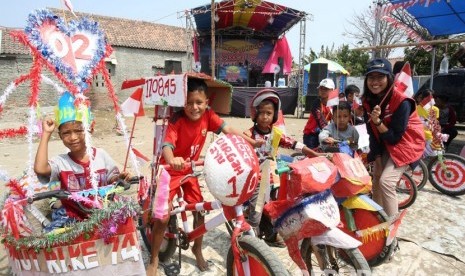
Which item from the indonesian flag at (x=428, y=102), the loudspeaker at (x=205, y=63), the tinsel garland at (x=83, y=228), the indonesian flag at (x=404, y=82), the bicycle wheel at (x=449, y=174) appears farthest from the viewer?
the loudspeaker at (x=205, y=63)

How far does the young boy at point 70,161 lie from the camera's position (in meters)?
2.11

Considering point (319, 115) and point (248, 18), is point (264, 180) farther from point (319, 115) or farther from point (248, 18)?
point (248, 18)

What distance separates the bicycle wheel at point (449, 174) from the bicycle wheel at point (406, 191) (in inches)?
25.0

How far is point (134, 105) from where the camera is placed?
8.71 feet

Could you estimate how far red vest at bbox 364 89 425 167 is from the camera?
316cm

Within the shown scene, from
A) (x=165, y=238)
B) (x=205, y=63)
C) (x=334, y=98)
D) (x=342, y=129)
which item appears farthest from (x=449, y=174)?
(x=205, y=63)

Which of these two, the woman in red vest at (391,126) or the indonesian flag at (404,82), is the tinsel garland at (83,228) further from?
the indonesian flag at (404,82)

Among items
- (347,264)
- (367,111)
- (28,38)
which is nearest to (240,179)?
(347,264)

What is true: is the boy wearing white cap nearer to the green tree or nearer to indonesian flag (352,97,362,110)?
indonesian flag (352,97,362,110)

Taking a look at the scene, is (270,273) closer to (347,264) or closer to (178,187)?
(347,264)

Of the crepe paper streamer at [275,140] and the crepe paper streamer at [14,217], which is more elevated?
the crepe paper streamer at [275,140]

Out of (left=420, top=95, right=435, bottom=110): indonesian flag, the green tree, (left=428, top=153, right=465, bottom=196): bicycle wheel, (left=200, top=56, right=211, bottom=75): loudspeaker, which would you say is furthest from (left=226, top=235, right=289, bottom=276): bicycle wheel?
the green tree

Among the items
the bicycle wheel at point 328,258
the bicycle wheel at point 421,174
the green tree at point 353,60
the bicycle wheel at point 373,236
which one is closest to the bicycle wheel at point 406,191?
the bicycle wheel at point 421,174

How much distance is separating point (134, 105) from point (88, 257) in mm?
1204
